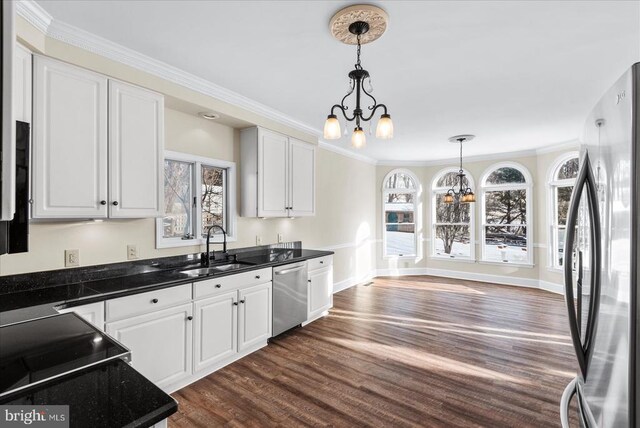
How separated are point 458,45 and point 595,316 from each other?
2.18 metres

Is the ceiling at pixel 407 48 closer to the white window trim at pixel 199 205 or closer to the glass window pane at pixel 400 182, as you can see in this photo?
the white window trim at pixel 199 205

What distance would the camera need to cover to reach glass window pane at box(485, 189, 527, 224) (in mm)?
6438

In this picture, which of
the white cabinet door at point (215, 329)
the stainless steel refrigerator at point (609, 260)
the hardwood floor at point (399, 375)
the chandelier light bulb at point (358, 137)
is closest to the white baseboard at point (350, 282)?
the hardwood floor at point (399, 375)

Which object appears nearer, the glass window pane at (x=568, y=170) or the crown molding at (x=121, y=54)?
the crown molding at (x=121, y=54)

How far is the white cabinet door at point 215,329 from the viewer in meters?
2.69

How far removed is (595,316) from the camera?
98 centimetres

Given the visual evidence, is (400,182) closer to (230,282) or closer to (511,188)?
(511,188)

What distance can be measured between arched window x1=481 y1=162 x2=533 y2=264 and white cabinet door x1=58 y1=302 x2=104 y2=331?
22.5 ft

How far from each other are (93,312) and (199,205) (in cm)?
161

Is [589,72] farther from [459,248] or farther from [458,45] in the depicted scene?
[459,248]

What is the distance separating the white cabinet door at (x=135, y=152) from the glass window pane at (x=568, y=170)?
6.53 meters

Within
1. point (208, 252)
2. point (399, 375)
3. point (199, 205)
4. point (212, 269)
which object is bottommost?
point (399, 375)

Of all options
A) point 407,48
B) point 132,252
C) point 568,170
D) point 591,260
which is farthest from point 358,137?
point 568,170

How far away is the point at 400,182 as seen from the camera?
7.46 m
